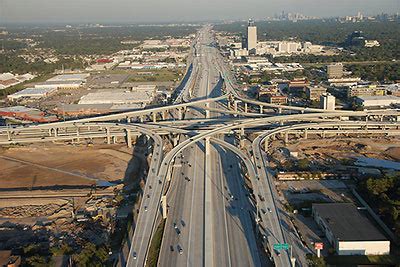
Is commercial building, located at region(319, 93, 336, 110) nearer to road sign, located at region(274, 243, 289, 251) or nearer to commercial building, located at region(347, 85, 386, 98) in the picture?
commercial building, located at region(347, 85, 386, 98)

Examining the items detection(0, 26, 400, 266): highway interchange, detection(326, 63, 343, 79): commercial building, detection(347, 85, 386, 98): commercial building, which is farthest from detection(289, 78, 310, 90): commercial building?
detection(0, 26, 400, 266): highway interchange

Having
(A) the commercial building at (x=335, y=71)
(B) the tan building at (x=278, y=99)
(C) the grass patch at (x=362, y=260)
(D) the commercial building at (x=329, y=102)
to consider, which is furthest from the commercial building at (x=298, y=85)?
(C) the grass patch at (x=362, y=260)

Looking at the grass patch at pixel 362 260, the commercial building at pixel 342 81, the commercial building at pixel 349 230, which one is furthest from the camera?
the commercial building at pixel 342 81

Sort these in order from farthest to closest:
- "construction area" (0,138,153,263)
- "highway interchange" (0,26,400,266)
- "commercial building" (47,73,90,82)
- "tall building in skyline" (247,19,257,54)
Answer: "tall building in skyline" (247,19,257,54) → "commercial building" (47,73,90,82) → "construction area" (0,138,153,263) → "highway interchange" (0,26,400,266)

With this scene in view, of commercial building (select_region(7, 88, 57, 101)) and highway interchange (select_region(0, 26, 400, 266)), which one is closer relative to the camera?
highway interchange (select_region(0, 26, 400, 266))

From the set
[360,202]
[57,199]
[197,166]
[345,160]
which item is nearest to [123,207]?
[57,199]

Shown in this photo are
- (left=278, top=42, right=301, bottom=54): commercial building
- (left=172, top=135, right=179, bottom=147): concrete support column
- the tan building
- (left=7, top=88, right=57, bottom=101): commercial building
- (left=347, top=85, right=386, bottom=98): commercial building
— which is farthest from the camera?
(left=278, top=42, right=301, bottom=54): commercial building

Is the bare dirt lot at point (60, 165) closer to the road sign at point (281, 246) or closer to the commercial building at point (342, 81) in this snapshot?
the road sign at point (281, 246)
